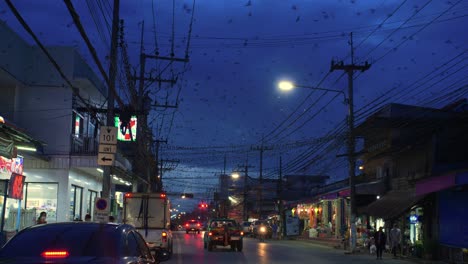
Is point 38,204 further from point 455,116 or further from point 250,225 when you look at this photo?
point 250,225

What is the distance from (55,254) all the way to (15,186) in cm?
1614

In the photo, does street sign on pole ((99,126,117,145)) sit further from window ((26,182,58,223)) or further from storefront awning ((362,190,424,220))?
storefront awning ((362,190,424,220))

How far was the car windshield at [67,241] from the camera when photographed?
256 inches

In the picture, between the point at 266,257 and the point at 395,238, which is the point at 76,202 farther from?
the point at 395,238

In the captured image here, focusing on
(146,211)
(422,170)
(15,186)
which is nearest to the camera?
(15,186)

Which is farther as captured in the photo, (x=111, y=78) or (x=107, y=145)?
(x=111, y=78)

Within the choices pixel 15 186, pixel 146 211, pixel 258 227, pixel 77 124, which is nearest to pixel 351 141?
pixel 146 211

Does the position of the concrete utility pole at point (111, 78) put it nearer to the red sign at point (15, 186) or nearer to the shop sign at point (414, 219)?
the red sign at point (15, 186)

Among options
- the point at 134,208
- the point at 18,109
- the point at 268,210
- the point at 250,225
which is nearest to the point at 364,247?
the point at 134,208

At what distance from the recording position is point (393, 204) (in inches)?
1145

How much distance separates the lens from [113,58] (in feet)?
63.7

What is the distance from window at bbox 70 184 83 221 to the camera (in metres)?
29.7

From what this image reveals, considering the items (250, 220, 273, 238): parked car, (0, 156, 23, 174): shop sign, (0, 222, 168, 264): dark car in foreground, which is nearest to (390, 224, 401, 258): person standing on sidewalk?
(0, 156, 23, 174): shop sign

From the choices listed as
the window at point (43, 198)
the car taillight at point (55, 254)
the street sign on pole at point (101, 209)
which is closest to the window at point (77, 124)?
the window at point (43, 198)
